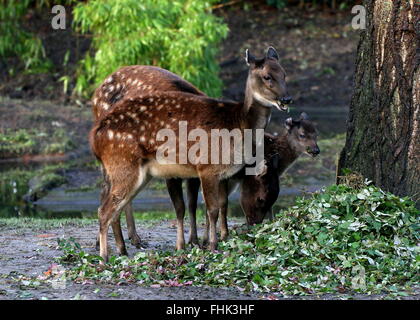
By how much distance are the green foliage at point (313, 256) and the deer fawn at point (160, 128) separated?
556 millimetres

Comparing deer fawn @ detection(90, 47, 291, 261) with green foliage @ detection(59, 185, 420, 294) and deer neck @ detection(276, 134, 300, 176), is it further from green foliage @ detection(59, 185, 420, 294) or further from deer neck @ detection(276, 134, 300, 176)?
deer neck @ detection(276, 134, 300, 176)

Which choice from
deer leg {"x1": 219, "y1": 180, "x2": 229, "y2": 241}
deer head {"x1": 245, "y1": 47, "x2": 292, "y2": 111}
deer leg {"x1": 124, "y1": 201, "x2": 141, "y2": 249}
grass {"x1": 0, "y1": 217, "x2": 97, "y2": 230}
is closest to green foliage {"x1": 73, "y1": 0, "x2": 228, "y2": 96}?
grass {"x1": 0, "y1": 217, "x2": 97, "y2": 230}

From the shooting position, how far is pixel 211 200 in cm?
916

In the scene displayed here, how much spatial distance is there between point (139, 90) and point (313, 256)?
9.70 ft

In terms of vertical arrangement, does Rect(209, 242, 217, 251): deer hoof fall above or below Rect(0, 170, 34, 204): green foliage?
above

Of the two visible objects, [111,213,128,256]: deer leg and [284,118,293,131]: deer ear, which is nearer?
[111,213,128,256]: deer leg

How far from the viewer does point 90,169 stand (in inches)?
638

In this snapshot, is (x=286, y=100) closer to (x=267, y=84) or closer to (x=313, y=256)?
(x=267, y=84)

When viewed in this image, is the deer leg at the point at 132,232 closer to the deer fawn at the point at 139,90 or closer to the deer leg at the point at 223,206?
the deer fawn at the point at 139,90

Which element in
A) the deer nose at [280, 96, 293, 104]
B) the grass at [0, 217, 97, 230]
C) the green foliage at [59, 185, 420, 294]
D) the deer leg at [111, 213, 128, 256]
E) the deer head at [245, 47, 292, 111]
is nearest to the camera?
the green foliage at [59, 185, 420, 294]

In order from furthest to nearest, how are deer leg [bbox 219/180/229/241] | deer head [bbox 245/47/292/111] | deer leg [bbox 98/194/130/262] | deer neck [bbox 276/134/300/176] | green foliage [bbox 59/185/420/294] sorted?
deer neck [bbox 276/134/300/176]
deer leg [bbox 219/180/229/241]
deer head [bbox 245/47/292/111]
deer leg [bbox 98/194/130/262]
green foliage [bbox 59/185/420/294]

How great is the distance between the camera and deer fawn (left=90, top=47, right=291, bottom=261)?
9.02m

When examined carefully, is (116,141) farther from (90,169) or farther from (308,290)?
(90,169)

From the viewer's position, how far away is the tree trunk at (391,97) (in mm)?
9250
